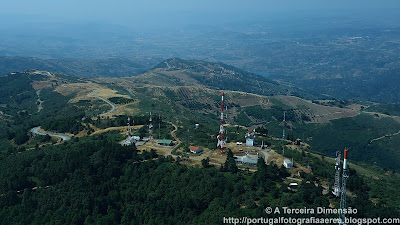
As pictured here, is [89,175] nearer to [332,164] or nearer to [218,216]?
[218,216]

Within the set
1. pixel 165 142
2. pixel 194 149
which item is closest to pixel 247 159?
pixel 194 149

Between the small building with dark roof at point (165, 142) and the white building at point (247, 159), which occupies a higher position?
the white building at point (247, 159)

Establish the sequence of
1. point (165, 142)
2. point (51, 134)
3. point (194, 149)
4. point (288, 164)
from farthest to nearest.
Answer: point (51, 134) → point (165, 142) → point (194, 149) → point (288, 164)

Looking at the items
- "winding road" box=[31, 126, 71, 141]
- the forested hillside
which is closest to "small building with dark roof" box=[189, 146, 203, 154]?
the forested hillside

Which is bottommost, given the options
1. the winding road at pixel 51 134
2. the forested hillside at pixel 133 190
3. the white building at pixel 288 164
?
the winding road at pixel 51 134

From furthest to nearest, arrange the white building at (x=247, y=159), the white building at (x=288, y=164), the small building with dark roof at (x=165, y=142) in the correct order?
the small building with dark roof at (x=165, y=142) < the white building at (x=247, y=159) < the white building at (x=288, y=164)

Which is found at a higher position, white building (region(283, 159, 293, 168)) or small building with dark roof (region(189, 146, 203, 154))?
white building (region(283, 159, 293, 168))

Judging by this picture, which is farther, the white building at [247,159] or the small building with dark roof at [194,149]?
the small building with dark roof at [194,149]

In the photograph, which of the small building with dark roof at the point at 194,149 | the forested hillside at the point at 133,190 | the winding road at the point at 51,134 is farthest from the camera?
the winding road at the point at 51,134

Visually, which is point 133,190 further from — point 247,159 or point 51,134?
point 51,134

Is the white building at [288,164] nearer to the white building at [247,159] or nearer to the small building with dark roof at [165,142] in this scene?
the white building at [247,159]

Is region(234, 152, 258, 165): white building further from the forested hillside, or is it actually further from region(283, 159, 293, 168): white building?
region(283, 159, 293, 168): white building

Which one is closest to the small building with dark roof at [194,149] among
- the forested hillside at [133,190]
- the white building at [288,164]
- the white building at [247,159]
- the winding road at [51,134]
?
the forested hillside at [133,190]

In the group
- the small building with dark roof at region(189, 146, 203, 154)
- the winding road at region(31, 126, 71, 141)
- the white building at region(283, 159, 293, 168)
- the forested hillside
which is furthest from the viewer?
the winding road at region(31, 126, 71, 141)
